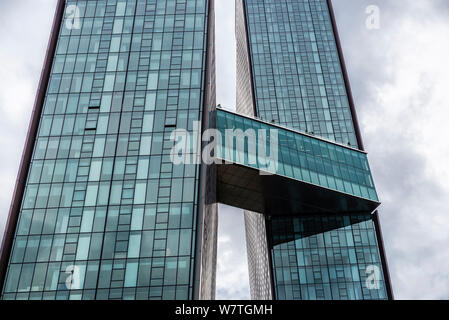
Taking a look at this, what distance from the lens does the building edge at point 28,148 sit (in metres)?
44.1

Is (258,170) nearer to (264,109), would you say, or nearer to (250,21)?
(264,109)

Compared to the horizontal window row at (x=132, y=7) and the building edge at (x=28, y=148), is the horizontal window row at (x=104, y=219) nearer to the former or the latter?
the building edge at (x=28, y=148)

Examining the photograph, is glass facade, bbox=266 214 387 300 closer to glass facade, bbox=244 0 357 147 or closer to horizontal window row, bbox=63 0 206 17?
→ glass facade, bbox=244 0 357 147

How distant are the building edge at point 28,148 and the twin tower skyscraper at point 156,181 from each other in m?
0.14

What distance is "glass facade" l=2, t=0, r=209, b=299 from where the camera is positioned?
42.8m

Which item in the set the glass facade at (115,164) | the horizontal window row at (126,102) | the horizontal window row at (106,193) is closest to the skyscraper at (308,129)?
the horizontal window row at (126,102)

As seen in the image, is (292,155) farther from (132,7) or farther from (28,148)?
(28,148)

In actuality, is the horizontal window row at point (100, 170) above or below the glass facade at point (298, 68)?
below

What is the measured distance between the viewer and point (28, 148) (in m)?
51.2

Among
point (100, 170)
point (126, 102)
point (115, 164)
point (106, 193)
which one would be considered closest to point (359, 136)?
point (126, 102)

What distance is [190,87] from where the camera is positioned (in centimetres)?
5619

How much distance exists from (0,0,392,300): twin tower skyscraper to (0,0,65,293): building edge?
0.14 meters

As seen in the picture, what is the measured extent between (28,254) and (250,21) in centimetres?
9262
